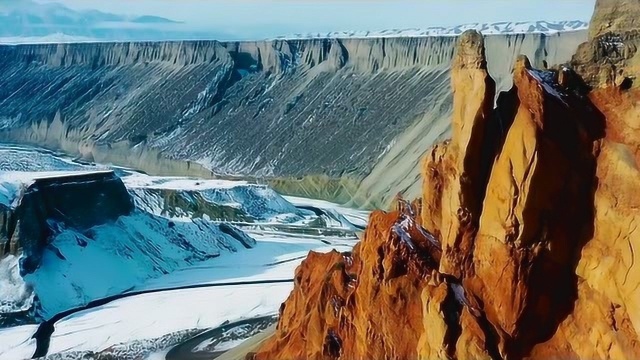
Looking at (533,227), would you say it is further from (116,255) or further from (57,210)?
(57,210)

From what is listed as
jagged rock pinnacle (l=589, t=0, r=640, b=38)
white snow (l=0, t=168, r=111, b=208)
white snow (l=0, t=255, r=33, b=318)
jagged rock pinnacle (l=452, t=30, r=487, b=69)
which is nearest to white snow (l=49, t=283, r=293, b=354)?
white snow (l=0, t=255, r=33, b=318)

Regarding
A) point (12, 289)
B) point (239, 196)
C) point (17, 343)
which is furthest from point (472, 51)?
point (239, 196)

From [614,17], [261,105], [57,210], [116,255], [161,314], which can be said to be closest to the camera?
[614,17]

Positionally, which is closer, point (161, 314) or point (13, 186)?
point (161, 314)

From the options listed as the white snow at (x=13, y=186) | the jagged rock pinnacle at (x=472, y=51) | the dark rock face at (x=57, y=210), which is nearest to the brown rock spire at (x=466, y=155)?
the jagged rock pinnacle at (x=472, y=51)

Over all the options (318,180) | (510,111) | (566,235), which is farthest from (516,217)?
(318,180)

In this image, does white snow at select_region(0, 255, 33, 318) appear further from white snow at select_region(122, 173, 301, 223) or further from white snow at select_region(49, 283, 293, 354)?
white snow at select_region(122, 173, 301, 223)
